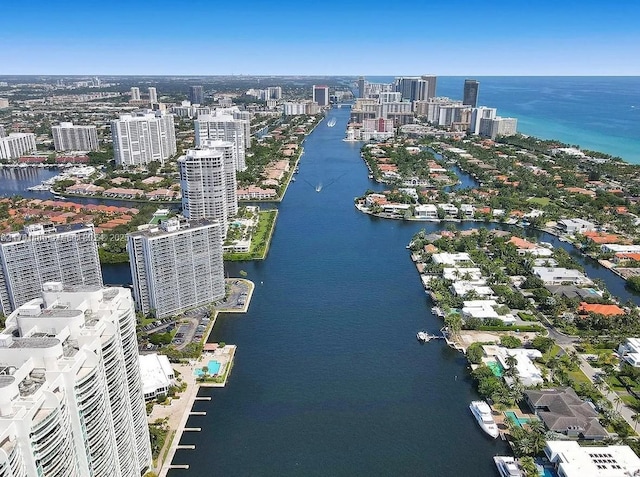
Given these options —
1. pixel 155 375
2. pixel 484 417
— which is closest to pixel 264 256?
pixel 155 375

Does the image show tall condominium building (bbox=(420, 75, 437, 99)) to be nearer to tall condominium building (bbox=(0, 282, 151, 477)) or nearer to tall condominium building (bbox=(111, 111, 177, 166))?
tall condominium building (bbox=(111, 111, 177, 166))

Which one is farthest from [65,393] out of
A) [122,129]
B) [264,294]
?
[122,129]

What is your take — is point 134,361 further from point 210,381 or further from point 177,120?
point 177,120

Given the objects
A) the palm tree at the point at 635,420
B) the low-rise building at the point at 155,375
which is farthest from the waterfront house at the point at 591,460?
the low-rise building at the point at 155,375

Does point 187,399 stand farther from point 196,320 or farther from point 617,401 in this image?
point 617,401

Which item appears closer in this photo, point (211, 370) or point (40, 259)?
point (211, 370)

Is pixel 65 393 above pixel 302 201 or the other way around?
above
